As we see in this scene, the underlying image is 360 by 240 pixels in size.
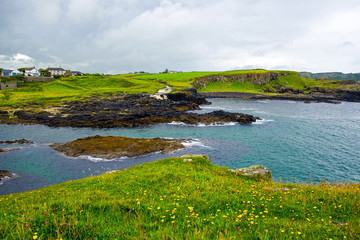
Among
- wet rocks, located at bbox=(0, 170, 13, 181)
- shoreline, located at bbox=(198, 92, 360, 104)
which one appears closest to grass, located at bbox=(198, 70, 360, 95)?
shoreline, located at bbox=(198, 92, 360, 104)

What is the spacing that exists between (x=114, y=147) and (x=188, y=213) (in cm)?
2890

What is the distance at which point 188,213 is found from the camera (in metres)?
7.71

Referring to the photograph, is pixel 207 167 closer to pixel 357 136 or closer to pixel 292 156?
pixel 292 156

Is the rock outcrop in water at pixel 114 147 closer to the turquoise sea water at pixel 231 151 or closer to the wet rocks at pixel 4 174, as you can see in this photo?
the turquoise sea water at pixel 231 151

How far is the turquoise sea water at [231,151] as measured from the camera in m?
26.1

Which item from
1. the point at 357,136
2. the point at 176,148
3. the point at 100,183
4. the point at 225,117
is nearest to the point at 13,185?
the point at 100,183

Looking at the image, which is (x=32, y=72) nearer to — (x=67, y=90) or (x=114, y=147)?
(x=67, y=90)

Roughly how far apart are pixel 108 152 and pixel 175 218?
90.4 feet

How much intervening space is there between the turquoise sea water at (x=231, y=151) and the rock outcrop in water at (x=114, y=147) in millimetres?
1659

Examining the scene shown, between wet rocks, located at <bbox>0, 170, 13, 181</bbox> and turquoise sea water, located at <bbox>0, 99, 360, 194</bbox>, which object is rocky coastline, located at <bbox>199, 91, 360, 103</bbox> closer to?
turquoise sea water, located at <bbox>0, 99, 360, 194</bbox>

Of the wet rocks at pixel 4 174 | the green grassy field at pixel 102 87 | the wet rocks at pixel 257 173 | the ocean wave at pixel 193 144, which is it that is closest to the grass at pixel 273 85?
the green grassy field at pixel 102 87

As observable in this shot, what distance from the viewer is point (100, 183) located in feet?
41.5

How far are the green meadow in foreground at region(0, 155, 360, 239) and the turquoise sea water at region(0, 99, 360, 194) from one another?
9.74 meters

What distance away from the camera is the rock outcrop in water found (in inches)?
1265
